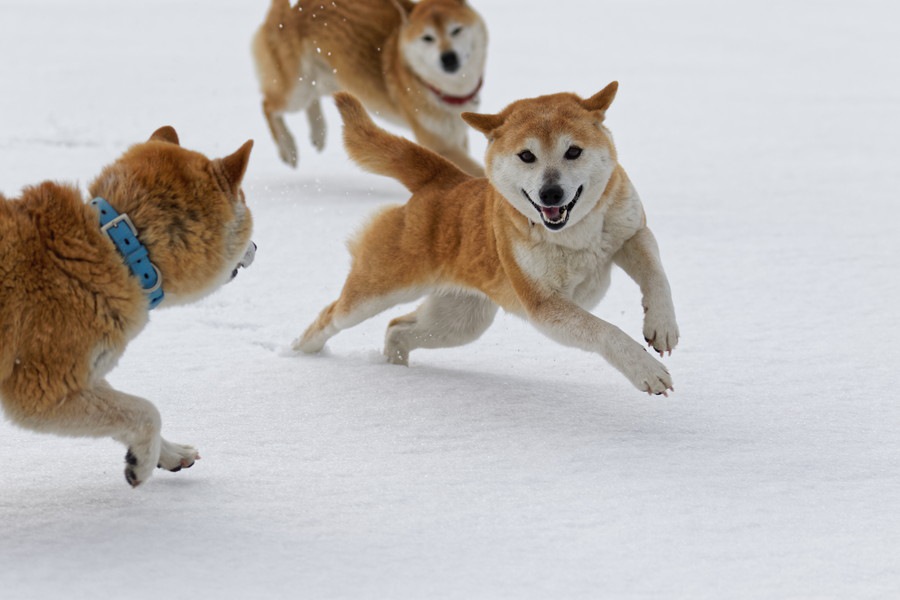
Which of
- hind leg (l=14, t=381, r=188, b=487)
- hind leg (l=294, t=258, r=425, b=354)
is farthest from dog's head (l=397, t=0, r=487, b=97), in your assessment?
hind leg (l=14, t=381, r=188, b=487)

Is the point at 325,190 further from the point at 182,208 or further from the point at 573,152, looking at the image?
the point at 182,208

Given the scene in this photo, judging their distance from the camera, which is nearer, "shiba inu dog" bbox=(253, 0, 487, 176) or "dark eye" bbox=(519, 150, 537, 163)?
"dark eye" bbox=(519, 150, 537, 163)

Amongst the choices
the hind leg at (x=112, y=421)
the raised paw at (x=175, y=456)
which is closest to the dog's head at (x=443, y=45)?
the raised paw at (x=175, y=456)

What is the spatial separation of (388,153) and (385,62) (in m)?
3.46

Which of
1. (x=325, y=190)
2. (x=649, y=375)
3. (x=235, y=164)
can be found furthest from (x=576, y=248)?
(x=325, y=190)

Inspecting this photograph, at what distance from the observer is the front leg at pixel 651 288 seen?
387cm

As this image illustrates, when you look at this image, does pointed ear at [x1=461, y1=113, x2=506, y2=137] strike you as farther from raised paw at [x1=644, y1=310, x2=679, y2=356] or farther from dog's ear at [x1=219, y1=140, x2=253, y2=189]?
dog's ear at [x1=219, y1=140, x2=253, y2=189]

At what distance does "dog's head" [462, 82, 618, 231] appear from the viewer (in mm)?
3887

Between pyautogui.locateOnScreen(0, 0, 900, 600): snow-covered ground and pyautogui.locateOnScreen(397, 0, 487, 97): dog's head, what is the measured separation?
851mm

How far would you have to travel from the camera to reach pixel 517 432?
3.80 m

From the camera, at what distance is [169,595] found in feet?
8.54

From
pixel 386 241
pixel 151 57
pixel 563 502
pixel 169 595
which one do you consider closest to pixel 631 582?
pixel 563 502

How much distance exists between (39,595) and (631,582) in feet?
4.39

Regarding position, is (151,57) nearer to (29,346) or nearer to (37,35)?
(37,35)
